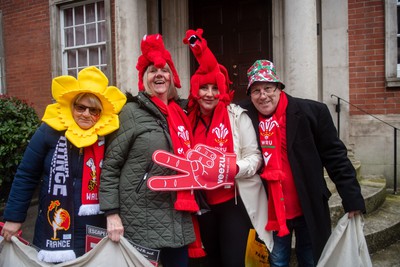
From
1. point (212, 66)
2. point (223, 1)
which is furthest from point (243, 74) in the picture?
point (212, 66)

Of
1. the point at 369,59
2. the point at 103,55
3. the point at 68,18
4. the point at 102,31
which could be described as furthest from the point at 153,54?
the point at 68,18

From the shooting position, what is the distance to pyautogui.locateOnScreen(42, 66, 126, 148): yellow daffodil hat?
208cm

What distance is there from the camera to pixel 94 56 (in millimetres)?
7602

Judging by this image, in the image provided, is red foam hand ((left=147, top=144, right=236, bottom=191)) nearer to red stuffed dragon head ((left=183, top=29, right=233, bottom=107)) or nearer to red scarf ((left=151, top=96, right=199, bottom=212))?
red scarf ((left=151, top=96, right=199, bottom=212))

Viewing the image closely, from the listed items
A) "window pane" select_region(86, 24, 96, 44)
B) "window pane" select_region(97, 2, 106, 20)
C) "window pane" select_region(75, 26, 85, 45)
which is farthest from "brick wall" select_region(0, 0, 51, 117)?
"window pane" select_region(97, 2, 106, 20)

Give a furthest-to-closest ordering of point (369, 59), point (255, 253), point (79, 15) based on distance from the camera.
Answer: point (79, 15)
point (369, 59)
point (255, 253)

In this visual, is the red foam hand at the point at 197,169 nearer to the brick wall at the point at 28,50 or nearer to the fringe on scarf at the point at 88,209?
the fringe on scarf at the point at 88,209

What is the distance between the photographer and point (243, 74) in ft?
21.8

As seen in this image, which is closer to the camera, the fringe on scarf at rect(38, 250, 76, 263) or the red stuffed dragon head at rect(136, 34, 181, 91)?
the fringe on scarf at rect(38, 250, 76, 263)

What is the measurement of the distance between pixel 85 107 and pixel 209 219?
1167 mm

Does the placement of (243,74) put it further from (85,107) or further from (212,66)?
(85,107)

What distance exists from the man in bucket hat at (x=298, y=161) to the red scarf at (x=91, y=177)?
43.7 inches

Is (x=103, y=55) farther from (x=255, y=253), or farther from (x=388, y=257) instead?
(x=388, y=257)

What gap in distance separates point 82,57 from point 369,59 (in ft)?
19.6
